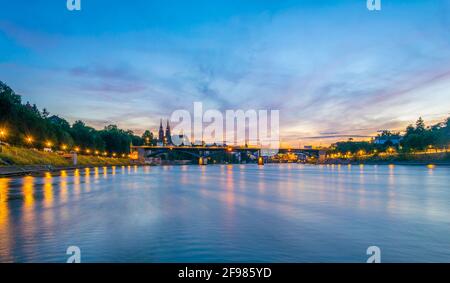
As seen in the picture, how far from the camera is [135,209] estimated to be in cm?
2291

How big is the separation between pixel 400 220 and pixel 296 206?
→ 7443 mm

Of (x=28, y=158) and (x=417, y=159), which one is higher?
(x=28, y=158)

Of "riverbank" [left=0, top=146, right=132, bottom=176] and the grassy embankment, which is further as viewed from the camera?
the grassy embankment

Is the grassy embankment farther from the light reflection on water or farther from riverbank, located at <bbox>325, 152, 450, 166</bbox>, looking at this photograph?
riverbank, located at <bbox>325, 152, 450, 166</bbox>

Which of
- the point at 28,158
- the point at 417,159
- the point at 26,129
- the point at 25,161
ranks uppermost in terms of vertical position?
the point at 26,129

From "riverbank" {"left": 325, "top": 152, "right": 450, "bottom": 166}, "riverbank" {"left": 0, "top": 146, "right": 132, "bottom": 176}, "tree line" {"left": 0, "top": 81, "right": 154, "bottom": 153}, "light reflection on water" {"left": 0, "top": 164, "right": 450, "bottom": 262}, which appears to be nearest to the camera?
"light reflection on water" {"left": 0, "top": 164, "right": 450, "bottom": 262}

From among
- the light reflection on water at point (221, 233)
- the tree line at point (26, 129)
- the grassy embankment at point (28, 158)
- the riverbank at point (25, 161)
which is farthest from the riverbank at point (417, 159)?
the tree line at point (26, 129)

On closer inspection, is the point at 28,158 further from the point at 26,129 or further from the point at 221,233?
the point at 221,233

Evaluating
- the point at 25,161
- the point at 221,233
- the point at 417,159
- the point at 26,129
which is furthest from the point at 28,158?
the point at 417,159

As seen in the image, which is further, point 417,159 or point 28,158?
point 417,159

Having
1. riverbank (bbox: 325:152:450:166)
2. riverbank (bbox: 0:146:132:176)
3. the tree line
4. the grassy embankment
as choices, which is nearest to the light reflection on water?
riverbank (bbox: 0:146:132:176)

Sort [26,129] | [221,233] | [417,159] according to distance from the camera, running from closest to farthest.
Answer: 1. [221,233]
2. [26,129]
3. [417,159]

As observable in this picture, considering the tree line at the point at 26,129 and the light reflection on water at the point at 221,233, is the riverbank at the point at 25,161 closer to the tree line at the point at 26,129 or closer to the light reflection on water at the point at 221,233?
the tree line at the point at 26,129

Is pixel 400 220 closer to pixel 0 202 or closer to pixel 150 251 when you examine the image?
pixel 150 251
